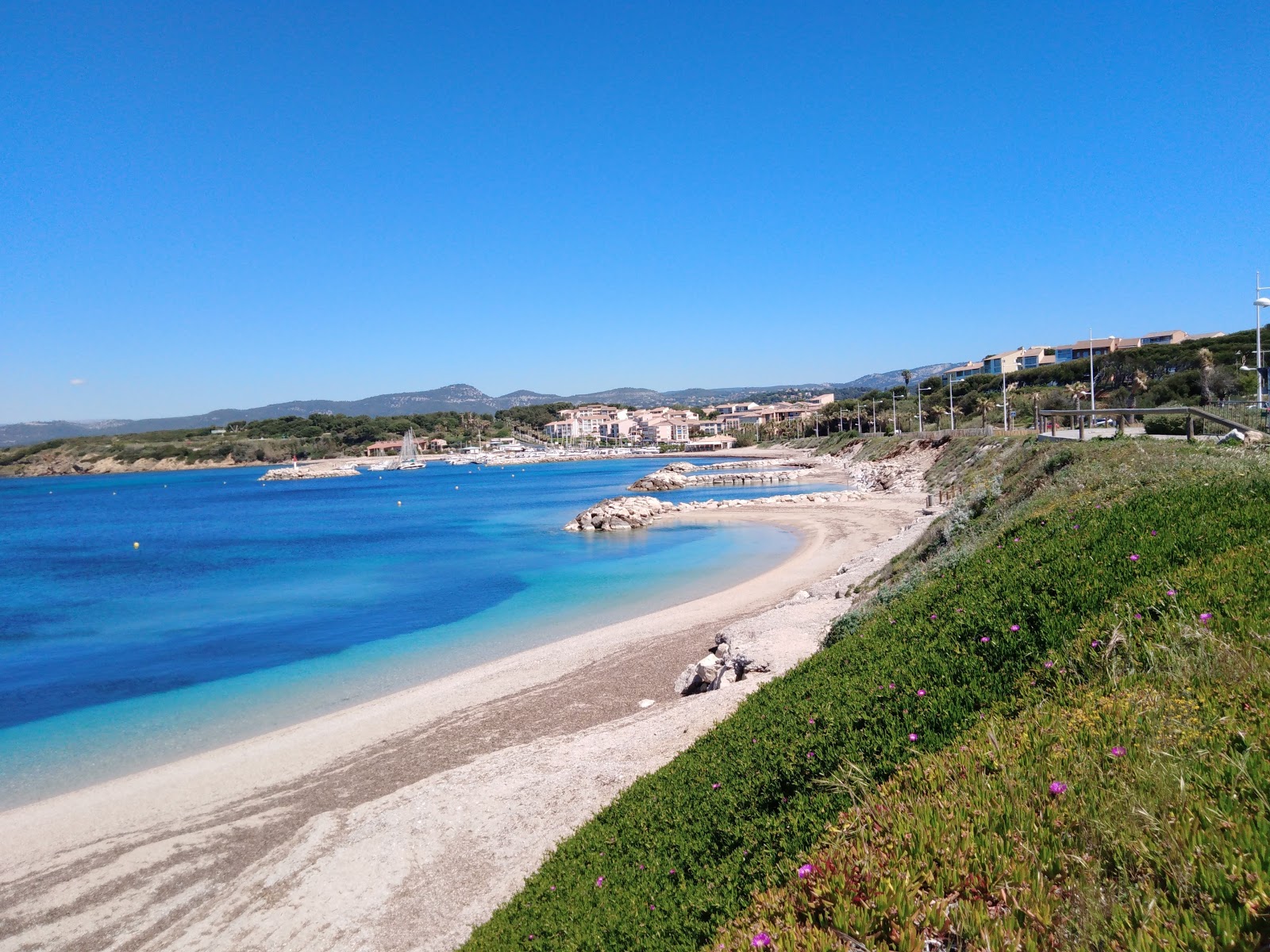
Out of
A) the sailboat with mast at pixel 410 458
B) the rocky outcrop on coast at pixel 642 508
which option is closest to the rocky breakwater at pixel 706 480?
the rocky outcrop on coast at pixel 642 508

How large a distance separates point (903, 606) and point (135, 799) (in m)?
11.3

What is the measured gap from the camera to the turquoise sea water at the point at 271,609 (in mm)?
15062

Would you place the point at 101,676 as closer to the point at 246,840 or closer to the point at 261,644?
the point at 261,644

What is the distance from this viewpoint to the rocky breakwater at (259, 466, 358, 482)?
434 feet

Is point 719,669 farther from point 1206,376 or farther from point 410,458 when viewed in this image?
point 410,458

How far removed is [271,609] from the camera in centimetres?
2667

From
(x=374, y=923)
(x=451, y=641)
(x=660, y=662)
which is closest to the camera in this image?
(x=374, y=923)

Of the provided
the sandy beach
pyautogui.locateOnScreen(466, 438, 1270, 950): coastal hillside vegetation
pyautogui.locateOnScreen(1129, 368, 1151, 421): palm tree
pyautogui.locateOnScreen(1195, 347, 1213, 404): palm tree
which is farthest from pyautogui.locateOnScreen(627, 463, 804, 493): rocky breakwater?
pyautogui.locateOnScreen(466, 438, 1270, 950): coastal hillside vegetation

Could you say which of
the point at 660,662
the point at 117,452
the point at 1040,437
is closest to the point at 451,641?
the point at 660,662

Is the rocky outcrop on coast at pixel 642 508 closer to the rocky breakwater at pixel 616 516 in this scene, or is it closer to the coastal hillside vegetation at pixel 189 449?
the rocky breakwater at pixel 616 516

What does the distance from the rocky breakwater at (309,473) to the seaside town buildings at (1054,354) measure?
360 feet

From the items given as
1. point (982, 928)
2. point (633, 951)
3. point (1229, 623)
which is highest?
point (1229, 623)

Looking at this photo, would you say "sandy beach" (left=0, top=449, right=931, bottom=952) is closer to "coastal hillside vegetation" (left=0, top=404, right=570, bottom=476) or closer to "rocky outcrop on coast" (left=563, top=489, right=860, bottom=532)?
"rocky outcrop on coast" (left=563, top=489, right=860, bottom=532)

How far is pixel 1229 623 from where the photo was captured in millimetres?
4715
